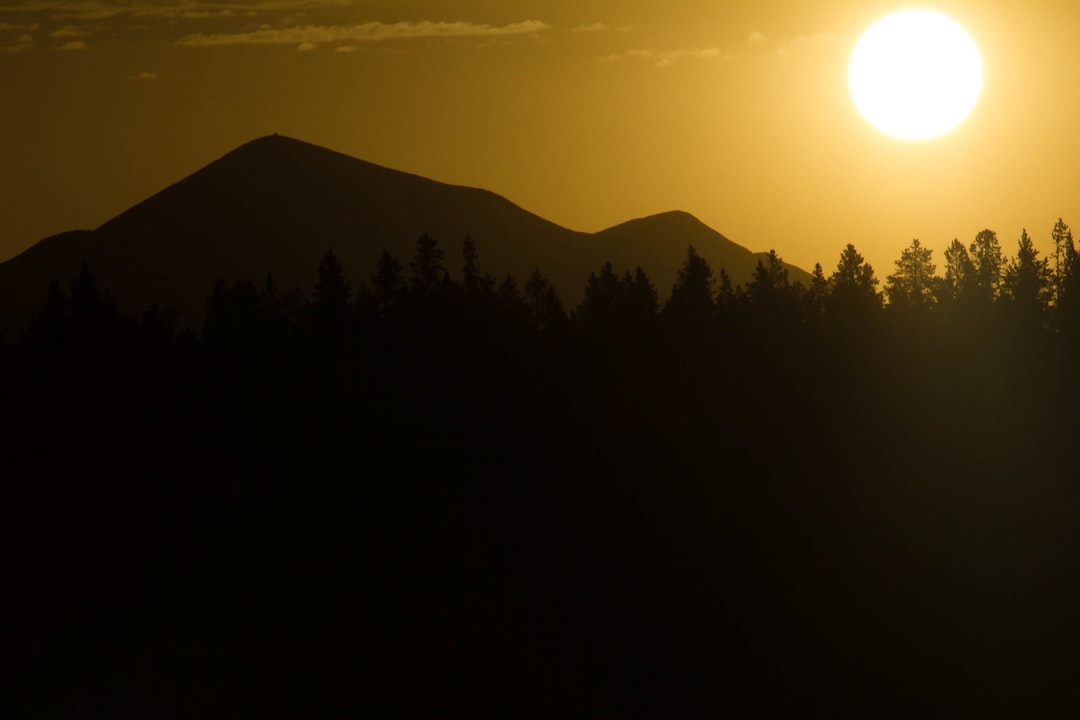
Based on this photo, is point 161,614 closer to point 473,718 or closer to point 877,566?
point 473,718

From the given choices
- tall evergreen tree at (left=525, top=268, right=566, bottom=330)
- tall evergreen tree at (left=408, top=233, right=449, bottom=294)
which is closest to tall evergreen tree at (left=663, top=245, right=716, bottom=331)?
tall evergreen tree at (left=525, top=268, right=566, bottom=330)

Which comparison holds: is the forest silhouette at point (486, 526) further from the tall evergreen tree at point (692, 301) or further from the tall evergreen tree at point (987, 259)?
the tall evergreen tree at point (987, 259)

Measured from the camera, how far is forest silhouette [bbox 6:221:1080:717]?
6109 centimetres

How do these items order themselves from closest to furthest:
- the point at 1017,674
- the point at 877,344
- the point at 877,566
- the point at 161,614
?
the point at 161,614 < the point at 1017,674 < the point at 877,566 < the point at 877,344

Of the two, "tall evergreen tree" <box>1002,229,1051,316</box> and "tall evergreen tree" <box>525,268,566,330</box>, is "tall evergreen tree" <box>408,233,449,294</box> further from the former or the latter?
"tall evergreen tree" <box>1002,229,1051,316</box>

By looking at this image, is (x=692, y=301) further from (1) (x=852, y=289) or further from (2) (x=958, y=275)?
Answer: (2) (x=958, y=275)

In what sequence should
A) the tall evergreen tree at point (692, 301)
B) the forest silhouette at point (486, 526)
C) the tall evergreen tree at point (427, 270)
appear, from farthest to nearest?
1. the tall evergreen tree at point (692, 301)
2. the tall evergreen tree at point (427, 270)
3. the forest silhouette at point (486, 526)

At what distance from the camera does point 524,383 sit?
271 ft

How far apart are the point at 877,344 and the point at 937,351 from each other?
8144 millimetres

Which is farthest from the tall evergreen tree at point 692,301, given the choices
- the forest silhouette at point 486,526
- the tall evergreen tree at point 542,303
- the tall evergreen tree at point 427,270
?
the tall evergreen tree at point 427,270

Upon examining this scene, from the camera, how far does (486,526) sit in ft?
227

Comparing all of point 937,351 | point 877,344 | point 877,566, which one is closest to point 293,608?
point 877,566

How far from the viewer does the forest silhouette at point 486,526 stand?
200ft

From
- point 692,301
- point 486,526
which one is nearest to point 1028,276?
point 692,301
